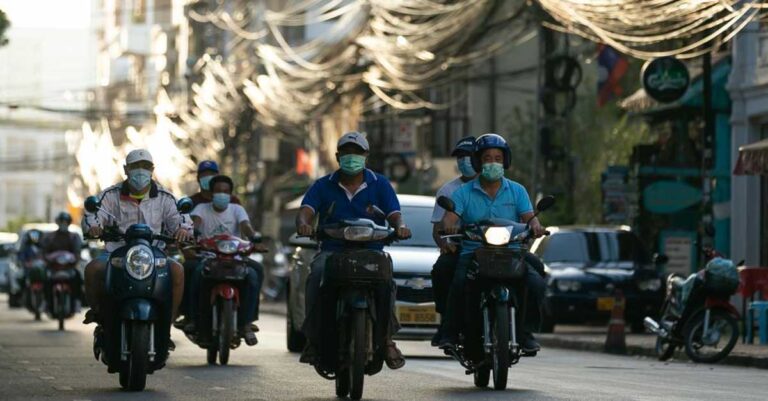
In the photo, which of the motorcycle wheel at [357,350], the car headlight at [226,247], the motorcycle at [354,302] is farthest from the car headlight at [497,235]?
the car headlight at [226,247]

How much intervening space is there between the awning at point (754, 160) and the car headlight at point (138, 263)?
1277 cm

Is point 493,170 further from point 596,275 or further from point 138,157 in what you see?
point 596,275

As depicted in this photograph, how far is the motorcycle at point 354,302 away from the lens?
1254cm

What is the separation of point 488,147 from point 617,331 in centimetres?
997

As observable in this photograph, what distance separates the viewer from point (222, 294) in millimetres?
17859

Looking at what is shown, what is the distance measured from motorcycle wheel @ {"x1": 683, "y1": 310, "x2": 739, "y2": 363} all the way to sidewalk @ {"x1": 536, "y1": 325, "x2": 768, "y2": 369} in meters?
0.27

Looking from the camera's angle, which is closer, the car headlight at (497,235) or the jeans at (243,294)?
the car headlight at (497,235)

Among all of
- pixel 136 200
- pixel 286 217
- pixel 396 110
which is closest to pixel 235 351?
pixel 136 200

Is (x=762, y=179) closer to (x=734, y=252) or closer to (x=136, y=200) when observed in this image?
(x=734, y=252)

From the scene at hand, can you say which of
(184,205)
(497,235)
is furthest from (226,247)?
(497,235)

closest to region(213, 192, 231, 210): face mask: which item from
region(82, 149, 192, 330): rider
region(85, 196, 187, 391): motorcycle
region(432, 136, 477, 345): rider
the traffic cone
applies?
region(82, 149, 192, 330): rider

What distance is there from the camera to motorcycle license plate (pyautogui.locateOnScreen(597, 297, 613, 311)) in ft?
91.6

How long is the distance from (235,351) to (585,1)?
29.0 ft

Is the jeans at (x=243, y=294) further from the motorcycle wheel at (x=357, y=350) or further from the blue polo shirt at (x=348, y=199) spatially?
the motorcycle wheel at (x=357, y=350)
